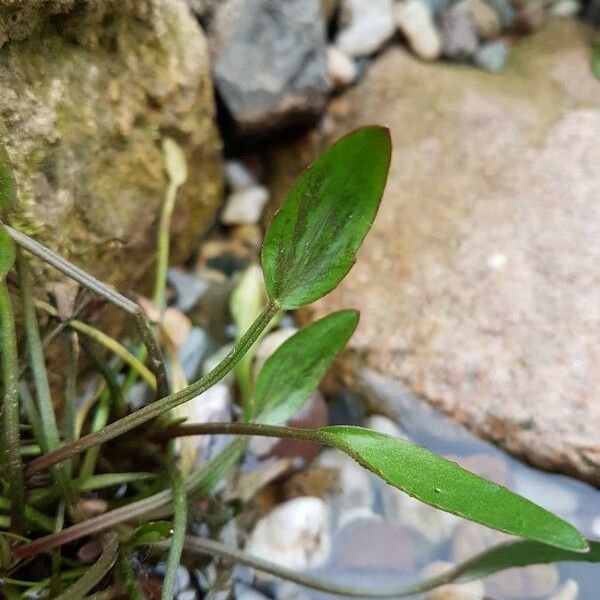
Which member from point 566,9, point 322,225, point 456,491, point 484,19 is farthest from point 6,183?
point 566,9

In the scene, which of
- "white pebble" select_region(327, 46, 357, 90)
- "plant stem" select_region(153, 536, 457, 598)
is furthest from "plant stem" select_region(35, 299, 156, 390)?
"white pebble" select_region(327, 46, 357, 90)

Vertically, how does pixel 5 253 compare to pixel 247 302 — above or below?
above

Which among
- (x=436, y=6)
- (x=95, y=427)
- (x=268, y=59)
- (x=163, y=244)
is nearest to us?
(x=95, y=427)

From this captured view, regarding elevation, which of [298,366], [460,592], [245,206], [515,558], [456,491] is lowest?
[460,592]

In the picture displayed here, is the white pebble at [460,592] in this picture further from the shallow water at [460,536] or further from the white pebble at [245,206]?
the white pebble at [245,206]

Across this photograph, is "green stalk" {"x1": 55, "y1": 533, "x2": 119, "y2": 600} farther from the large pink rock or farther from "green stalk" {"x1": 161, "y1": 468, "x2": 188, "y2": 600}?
the large pink rock

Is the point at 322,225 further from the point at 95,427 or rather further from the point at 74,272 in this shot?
the point at 95,427

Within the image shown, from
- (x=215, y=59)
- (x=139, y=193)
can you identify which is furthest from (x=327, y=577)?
(x=215, y=59)
